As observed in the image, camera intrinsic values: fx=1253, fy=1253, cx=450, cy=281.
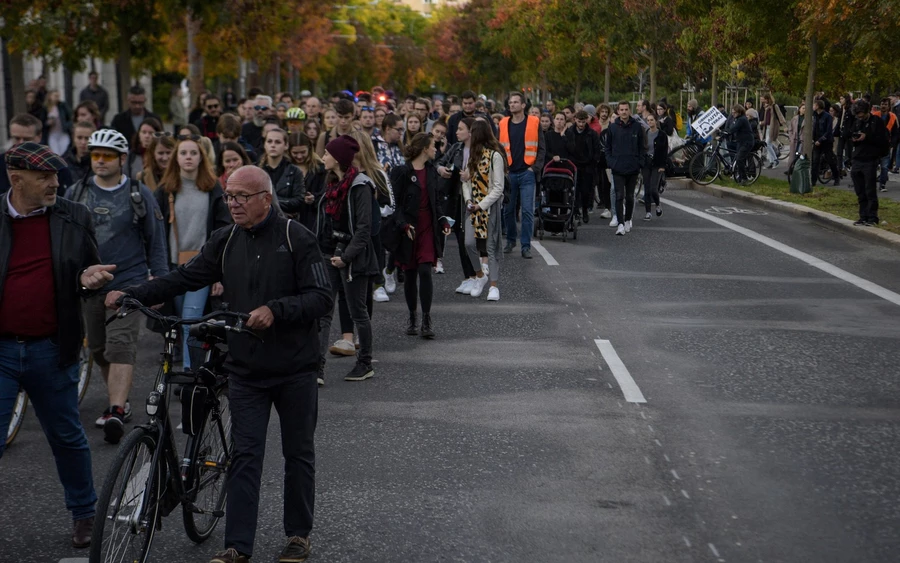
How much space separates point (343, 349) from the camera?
1006cm

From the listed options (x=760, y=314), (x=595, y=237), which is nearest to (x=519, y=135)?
(x=595, y=237)

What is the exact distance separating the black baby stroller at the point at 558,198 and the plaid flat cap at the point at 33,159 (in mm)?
12118

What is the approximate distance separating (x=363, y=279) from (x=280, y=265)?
12.7ft

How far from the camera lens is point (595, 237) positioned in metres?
18.3

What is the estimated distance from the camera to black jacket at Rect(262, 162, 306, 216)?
1023 cm

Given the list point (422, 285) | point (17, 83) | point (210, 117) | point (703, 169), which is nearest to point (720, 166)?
point (703, 169)

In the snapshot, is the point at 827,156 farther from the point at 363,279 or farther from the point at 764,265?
the point at 363,279

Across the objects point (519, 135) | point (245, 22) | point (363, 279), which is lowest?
point (363, 279)

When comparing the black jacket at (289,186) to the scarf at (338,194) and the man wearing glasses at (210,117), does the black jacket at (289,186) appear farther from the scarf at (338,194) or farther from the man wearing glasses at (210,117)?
the man wearing glasses at (210,117)

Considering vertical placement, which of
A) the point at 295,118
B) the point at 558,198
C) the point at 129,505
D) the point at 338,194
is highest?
the point at 295,118

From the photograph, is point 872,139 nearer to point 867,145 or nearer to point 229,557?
point 867,145

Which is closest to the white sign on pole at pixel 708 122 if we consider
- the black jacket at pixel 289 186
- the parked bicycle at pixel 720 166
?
the parked bicycle at pixel 720 166

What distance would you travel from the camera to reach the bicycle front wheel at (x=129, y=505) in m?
4.72

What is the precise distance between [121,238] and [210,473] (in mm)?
2633
